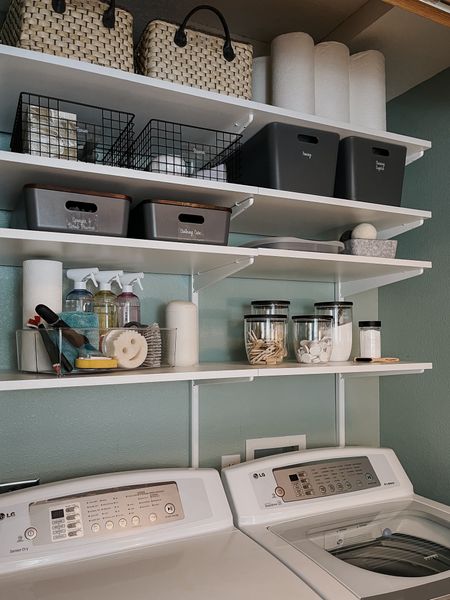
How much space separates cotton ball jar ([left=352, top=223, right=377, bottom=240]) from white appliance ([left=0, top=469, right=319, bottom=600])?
2.76 ft

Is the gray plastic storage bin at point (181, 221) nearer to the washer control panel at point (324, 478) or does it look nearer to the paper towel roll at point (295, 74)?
the paper towel roll at point (295, 74)

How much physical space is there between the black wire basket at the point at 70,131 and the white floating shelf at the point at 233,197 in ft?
0.23

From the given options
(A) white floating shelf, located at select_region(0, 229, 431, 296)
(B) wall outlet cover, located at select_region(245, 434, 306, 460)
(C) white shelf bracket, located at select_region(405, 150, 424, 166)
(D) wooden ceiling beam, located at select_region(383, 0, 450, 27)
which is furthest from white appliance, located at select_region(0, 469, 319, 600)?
(D) wooden ceiling beam, located at select_region(383, 0, 450, 27)

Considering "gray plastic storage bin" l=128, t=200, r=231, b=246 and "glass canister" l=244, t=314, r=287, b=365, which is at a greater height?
"gray plastic storage bin" l=128, t=200, r=231, b=246

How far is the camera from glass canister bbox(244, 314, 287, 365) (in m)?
1.56

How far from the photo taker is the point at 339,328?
1700 millimetres

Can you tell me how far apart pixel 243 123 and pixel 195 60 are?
0.66 feet

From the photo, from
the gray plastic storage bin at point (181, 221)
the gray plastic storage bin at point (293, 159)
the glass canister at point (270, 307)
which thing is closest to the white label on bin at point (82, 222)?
the gray plastic storage bin at point (181, 221)

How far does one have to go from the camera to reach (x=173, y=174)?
136 cm

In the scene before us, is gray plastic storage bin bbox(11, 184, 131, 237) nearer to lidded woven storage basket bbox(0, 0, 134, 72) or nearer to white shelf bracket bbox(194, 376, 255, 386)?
lidded woven storage basket bbox(0, 0, 134, 72)

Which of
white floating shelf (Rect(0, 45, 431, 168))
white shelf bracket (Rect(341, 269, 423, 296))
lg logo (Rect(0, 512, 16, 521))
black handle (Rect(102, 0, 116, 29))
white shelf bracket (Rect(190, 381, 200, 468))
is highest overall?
black handle (Rect(102, 0, 116, 29))

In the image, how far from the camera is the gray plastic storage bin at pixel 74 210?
3.87ft

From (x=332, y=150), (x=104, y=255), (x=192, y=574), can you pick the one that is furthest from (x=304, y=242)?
(x=192, y=574)

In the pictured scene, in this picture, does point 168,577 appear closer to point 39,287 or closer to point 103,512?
point 103,512
